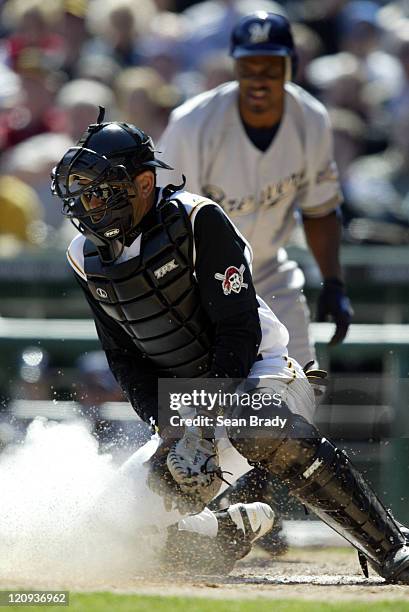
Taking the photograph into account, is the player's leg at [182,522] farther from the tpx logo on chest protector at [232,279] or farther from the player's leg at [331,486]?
the tpx logo on chest protector at [232,279]

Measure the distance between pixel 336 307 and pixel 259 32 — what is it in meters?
1.42

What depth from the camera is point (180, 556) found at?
4.96 metres

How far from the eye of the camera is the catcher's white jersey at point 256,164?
19.6 ft

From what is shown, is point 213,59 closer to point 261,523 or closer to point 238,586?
point 261,523

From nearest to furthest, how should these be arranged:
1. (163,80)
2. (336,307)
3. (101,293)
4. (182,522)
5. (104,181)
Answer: (104,181) < (101,293) < (182,522) < (336,307) < (163,80)

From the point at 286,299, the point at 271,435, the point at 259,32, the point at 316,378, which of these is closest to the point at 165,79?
the point at 259,32

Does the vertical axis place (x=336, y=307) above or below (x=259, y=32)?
below

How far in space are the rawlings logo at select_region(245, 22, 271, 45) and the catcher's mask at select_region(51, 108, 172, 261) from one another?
1.67 metres

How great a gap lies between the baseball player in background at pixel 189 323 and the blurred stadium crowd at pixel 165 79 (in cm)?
348

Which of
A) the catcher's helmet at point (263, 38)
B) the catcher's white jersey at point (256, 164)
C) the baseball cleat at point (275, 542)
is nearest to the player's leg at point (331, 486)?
the baseball cleat at point (275, 542)

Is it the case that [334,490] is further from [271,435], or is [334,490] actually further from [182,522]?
[182,522]

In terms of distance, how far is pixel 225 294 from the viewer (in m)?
4.39

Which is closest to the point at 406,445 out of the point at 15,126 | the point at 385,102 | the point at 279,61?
the point at 279,61

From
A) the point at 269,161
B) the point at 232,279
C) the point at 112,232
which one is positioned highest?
the point at 112,232
